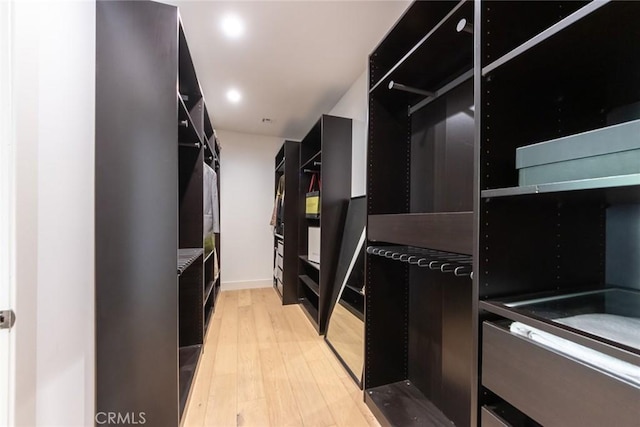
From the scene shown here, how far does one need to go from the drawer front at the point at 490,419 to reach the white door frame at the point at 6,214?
4.63ft

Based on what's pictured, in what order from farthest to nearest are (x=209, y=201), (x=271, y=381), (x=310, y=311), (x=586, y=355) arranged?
(x=310, y=311) → (x=209, y=201) → (x=271, y=381) → (x=586, y=355)

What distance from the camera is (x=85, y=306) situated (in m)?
1.12

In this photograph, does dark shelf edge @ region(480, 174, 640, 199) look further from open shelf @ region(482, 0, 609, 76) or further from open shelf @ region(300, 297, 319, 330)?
open shelf @ region(300, 297, 319, 330)

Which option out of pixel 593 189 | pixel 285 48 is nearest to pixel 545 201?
pixel 593 189

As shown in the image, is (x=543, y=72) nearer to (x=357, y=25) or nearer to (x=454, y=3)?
(x=454, y=3)

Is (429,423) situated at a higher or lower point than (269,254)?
lower

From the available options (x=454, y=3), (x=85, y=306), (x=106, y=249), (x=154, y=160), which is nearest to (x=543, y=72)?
(x=454, y=3)

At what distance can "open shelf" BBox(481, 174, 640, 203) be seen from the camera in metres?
0.52

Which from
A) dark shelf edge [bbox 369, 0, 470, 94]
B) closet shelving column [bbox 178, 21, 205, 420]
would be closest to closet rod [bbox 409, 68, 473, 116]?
dark shelf edge [bbox 369, 0, 470, 94]

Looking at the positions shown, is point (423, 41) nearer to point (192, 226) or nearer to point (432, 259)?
point (432, 259)

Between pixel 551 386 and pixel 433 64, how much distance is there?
137 cm

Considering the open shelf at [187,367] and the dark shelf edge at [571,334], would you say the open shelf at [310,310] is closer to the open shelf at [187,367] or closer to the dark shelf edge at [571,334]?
the open shelf at [187,367]

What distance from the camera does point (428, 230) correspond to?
113cm

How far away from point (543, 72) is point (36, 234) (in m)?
1.73
